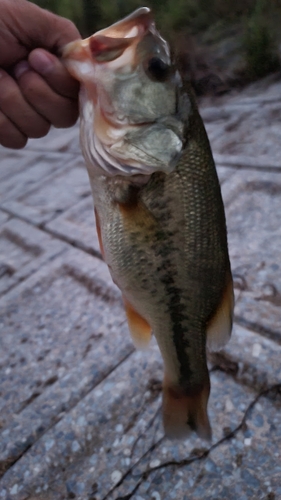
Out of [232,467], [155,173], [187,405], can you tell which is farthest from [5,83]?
[232,467]

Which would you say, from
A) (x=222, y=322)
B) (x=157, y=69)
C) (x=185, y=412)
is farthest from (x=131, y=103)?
(x=185, y=412)

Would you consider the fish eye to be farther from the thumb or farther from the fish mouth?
the thumb

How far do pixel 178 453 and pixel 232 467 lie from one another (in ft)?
0.67

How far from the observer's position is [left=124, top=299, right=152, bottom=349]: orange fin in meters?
1.43

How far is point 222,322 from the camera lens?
4.42ft

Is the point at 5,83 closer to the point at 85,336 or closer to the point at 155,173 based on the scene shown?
the point at 155,173

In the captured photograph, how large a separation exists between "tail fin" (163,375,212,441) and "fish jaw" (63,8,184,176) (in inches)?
30.5

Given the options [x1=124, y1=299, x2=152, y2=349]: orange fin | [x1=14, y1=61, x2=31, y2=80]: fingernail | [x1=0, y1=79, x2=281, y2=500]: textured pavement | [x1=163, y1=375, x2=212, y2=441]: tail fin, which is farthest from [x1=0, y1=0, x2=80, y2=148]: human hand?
[x1=0, y1=79, x2=281, y2=500]: textured pavement

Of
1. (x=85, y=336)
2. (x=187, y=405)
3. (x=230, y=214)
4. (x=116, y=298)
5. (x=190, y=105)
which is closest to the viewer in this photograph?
(x=190, y=105)

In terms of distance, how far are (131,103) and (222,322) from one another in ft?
2.36

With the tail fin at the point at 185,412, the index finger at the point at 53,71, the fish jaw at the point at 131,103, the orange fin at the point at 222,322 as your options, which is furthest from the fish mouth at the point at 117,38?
the tail fin at the point at 185,412

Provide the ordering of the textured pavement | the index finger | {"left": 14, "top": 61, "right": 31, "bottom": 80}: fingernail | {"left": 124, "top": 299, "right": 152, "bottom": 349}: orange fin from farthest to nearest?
the textured pavement → {"left": 124, "top": 299, "right": 152, "bottom": 349}: orange fin → {"left": 14, "top": 61, "right": 31, "bottom": 80}: fingernail → the index finger

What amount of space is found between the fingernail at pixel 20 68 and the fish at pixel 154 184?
22 cm

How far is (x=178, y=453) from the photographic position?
5.21 ft
